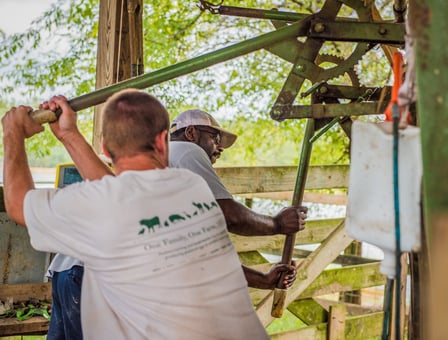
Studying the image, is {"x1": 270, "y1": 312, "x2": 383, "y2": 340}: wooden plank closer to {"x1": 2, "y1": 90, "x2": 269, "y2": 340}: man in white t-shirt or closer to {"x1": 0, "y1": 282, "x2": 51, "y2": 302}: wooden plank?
{"x1": 0, "y1": 282, "x2": 51, "y2": 302}: wooden plank

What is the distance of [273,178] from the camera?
4.87m

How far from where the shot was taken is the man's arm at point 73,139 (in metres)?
2.49

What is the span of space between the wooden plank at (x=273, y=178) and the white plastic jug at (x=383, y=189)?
261 cm

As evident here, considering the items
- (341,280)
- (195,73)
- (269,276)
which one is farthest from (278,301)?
(195,73)

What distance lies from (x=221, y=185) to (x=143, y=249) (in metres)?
1.25

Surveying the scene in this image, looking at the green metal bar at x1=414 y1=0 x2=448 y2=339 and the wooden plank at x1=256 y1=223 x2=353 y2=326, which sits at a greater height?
the green metal bar at x1=414 y1=0 x2=448 y2=339

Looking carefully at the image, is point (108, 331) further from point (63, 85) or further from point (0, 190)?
point (63, 85)

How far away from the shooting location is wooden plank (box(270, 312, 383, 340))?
521 centimetres

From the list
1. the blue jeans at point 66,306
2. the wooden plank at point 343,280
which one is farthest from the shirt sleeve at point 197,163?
the wooden plank at point 343,280

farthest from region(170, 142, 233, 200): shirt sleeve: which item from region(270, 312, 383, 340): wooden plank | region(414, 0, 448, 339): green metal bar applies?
region(270, 312, 383, 340): wooden plank

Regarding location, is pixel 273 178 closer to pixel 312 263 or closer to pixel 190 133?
pixel 312 263

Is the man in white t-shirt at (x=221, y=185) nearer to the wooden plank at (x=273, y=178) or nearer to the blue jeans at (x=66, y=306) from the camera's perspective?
the blue jeans at (x=66, y=306)

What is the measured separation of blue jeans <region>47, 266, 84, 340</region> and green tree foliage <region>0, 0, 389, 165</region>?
4468 millimetres

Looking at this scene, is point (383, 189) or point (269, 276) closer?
point (383, 189)
